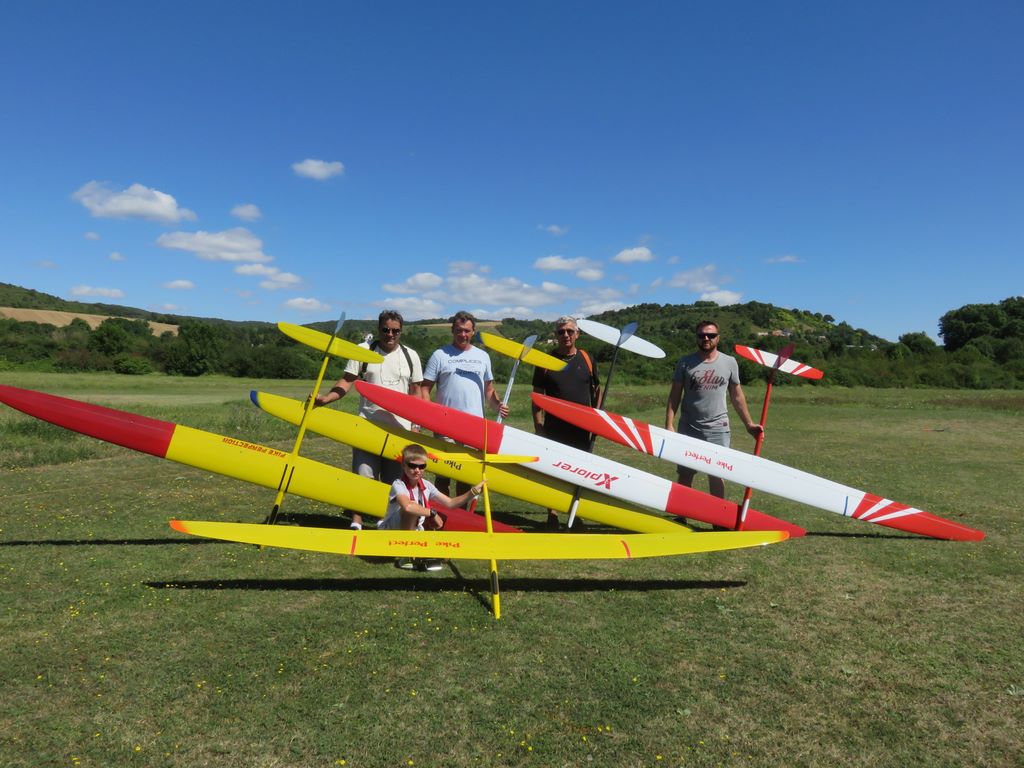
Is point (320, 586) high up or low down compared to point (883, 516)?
down

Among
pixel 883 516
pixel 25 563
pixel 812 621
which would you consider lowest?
pixel 25 563

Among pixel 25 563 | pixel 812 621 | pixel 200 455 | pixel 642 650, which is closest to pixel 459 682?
pixel 642 650

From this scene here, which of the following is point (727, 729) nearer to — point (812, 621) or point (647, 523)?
point (812, 621)

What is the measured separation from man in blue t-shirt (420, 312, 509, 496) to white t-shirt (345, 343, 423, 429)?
212mm

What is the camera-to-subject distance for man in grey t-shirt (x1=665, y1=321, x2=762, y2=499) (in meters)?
7.17

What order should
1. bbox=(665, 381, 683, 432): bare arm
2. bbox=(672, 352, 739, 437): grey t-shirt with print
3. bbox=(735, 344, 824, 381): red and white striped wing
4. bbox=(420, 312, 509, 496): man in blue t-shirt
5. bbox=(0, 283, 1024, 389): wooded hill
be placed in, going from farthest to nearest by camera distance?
1. bbox=(0, 283, 1024, 389): wooded hill
2. bbox=(665, 381, 683, 432): bare arm
3. bbox=(735, 344, 824, 381): red and white striped wing
4. bbox=(672, 352, 739, 437): grey t-shirt with print
5. bbox=(420, 312, 509, 496): man in blue t-shirt

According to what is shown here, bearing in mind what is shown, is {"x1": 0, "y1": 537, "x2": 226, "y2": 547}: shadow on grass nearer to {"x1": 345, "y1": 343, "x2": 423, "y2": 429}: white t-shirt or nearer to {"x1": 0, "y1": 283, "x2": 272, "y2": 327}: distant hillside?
{"x1": 345, "y1": 343, "x2": 423, "y2": 429}: white t-shirt

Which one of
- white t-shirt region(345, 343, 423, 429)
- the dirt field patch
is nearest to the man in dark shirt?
white t-shirt region(345, 343, 423, 429)

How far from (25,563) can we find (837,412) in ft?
95.2

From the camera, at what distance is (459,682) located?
3857 millimetres

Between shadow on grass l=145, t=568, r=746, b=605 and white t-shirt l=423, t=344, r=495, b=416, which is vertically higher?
white t-shirt l=423, t=344, r=495, b=416

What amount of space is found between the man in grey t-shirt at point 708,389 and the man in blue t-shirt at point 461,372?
239 centimetres

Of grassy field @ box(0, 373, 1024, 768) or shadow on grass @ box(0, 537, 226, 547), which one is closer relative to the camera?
grassy field @ box(0, 373, 1024, 768)

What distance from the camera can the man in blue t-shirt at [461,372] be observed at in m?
7.08
